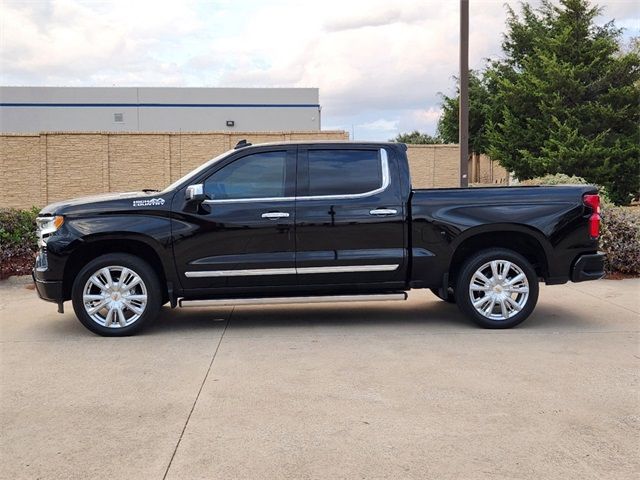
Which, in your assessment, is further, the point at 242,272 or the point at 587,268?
the point at 587,268

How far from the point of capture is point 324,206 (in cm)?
678

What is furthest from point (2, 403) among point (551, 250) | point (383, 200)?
point (551, 250)

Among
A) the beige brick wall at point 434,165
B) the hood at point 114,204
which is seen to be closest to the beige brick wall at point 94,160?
the beige brick wall at point 434,165

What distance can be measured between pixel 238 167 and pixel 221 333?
172 centimetres

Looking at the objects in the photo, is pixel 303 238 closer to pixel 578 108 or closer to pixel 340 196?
pixel 340 196

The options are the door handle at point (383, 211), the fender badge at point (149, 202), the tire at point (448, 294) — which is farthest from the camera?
the tire at point (448, 294)

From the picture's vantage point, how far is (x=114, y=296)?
263 inches

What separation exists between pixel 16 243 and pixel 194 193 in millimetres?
4987

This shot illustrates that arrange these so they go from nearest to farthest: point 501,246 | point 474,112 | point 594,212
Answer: point 594,212 < point 501,246 < point 474,112

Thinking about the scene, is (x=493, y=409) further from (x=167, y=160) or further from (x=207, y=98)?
(x=207, y=98)

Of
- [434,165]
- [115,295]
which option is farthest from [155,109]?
[115,295]

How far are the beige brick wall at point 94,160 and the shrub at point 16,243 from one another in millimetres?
15071

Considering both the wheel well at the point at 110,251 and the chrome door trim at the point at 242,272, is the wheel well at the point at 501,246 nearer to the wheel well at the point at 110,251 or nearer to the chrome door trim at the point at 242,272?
the chrome door trim at the point at 242,272

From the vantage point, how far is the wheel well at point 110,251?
679 centimetres
